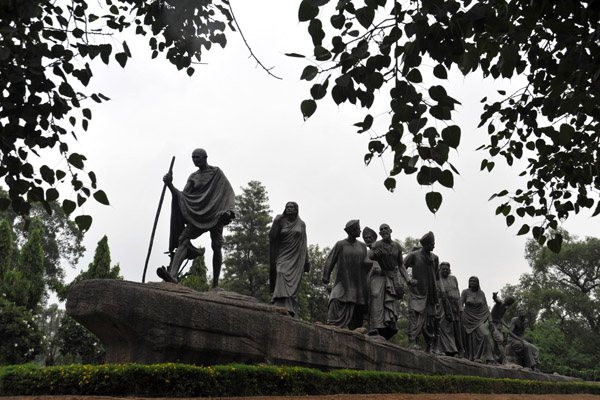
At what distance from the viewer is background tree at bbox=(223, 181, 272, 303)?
100 feet

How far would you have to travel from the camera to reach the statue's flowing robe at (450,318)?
13844 mm

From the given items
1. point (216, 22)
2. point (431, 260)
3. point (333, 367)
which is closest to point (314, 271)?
point (431, 260)

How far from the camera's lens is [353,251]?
10672 mm

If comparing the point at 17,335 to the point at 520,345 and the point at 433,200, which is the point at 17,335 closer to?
the point at 520,345

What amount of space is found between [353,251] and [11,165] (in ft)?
26.7

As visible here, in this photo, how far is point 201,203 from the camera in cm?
870

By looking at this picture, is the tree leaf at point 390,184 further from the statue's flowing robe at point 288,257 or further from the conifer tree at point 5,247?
the conifer tree at point 5,247

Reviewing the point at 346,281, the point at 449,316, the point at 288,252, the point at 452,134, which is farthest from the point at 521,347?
the point at 452,134

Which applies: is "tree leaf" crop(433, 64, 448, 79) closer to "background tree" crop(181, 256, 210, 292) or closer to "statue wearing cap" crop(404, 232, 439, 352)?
"statue wearing cap" crop(404, 232, 439, 352)

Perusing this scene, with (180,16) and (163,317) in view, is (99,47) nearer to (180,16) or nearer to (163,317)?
(180,16)

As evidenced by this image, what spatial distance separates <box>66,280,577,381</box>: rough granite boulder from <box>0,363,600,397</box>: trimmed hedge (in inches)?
23.0

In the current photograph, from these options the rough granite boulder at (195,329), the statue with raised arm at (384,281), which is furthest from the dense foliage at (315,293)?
the rough granite boulder at (195,329)

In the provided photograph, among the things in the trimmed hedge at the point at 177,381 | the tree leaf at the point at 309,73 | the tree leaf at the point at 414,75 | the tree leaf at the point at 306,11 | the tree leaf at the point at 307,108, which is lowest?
the trimmed hedge at the point at 177,381

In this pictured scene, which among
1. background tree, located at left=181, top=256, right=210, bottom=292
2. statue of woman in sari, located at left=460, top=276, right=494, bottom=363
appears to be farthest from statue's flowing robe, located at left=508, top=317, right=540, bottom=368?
background tree, located at left=181, top=256, right=210, bottom=292
